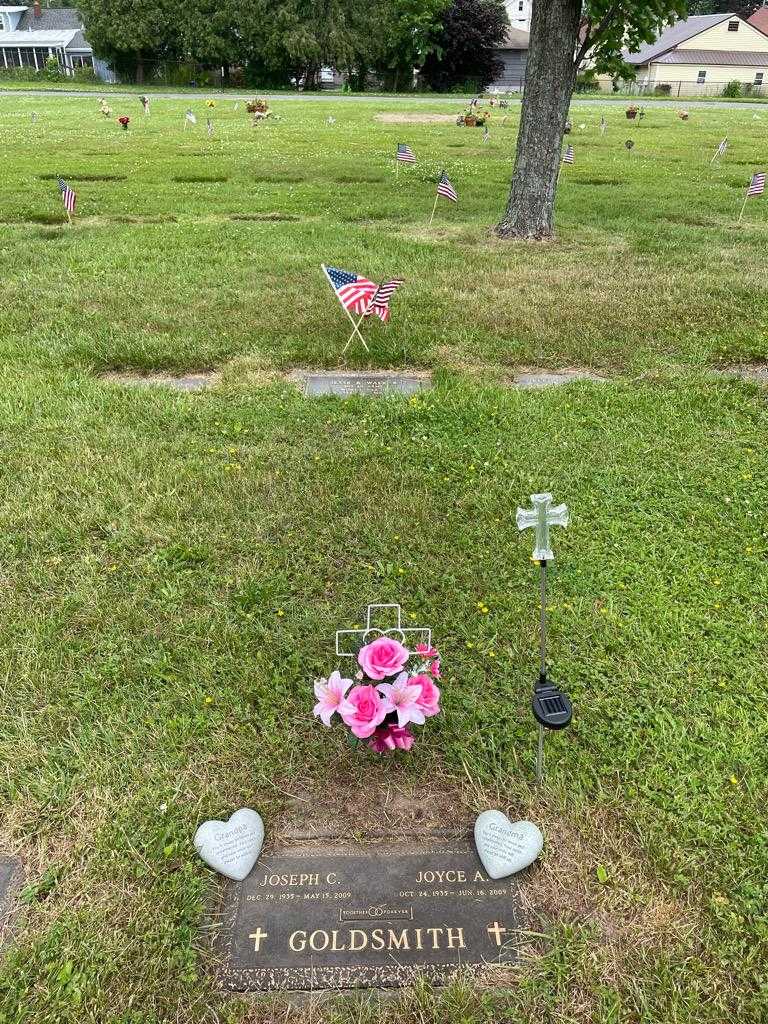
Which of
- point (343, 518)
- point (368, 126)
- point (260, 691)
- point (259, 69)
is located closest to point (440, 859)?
point (260, 691)

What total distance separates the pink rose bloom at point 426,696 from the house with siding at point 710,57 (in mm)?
61747

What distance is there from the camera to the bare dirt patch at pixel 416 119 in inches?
960

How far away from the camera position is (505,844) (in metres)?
2.13

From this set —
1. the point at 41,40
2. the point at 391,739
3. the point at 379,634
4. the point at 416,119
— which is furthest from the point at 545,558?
the point at 41,40

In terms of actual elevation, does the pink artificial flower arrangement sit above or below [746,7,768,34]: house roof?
below

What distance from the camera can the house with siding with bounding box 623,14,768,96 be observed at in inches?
2050

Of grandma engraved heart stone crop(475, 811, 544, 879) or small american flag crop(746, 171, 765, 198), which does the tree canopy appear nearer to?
small american flag crop(746, 171, 765, 198)

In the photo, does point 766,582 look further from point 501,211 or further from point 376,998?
point 501,211

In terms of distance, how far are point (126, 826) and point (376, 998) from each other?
95cm

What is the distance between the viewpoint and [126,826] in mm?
2244

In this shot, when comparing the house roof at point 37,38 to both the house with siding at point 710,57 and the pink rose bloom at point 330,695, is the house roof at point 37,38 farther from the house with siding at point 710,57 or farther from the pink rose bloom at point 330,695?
the pink rose bloom at point 330,695

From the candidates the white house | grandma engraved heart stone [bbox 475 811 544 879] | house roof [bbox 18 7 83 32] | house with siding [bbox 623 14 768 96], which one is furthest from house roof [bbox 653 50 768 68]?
grandma engraved heart stone [bbox 475 811 544 879]

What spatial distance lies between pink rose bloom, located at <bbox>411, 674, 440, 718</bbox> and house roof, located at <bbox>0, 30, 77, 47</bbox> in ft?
242

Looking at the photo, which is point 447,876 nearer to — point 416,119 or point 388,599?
point 388,599
